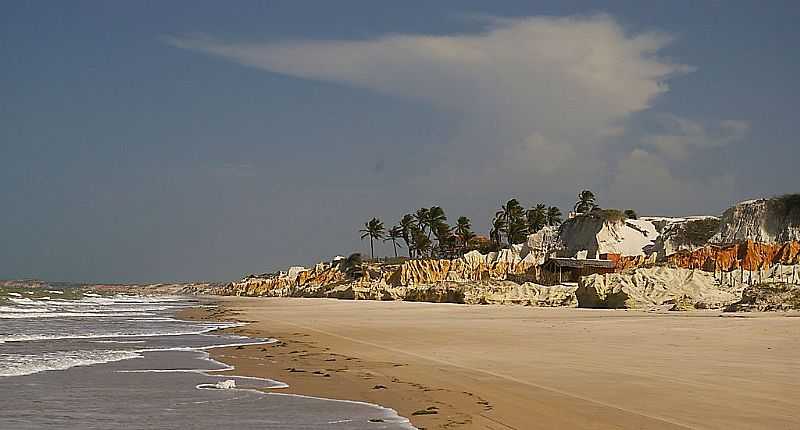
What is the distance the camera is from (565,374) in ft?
32.7

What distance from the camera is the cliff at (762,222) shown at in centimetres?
6412

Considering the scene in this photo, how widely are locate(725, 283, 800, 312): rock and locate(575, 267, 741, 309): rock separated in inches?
118

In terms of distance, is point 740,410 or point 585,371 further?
point 585,371

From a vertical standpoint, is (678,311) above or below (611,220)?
below

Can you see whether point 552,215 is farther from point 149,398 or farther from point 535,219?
point 149,398

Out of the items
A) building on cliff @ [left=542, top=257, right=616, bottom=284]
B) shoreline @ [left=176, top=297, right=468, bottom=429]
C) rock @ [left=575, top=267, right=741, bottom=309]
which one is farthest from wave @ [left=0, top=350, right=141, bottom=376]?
building on cliff @ [left=542, top=257, right=616, bottom=284]

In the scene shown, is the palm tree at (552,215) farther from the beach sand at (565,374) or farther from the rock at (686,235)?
the beach sand at (565,374)

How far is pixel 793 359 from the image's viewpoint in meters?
10.7

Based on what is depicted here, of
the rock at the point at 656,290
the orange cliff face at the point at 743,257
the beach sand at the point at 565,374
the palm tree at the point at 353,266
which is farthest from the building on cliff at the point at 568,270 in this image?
the palm tree at the point at 353,266

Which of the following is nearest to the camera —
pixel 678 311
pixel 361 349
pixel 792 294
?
pixel 361 349

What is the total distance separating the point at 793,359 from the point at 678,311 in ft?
53.2

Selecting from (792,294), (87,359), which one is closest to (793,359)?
(87,359)

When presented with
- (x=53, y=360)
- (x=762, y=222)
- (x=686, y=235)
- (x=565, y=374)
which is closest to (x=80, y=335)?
(x=53, y=360)

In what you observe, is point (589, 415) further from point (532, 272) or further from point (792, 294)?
point (532, 272)
